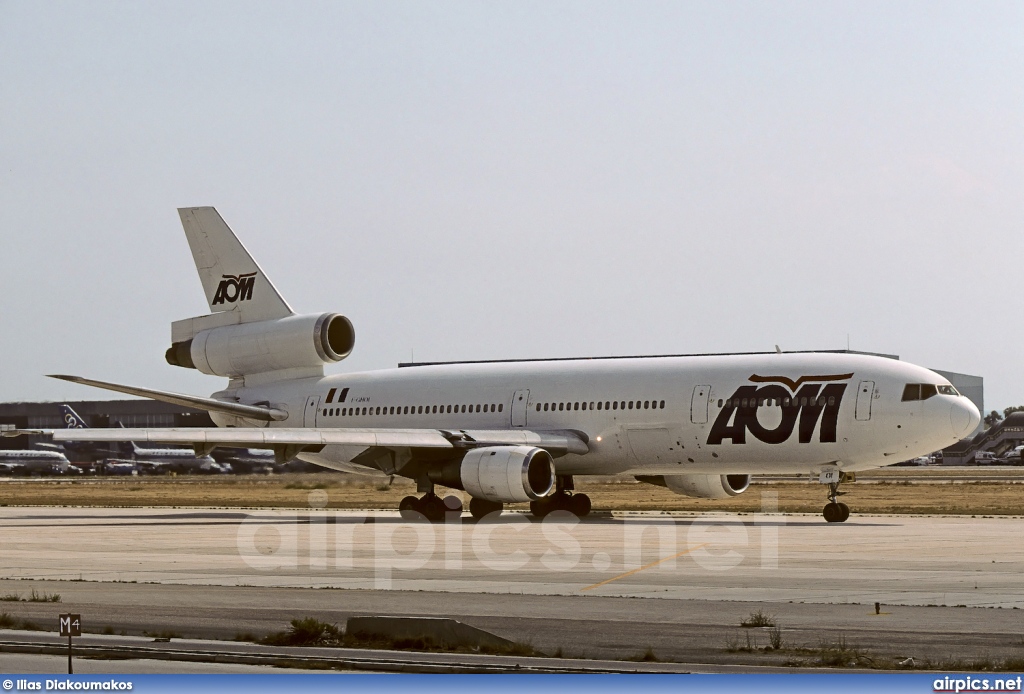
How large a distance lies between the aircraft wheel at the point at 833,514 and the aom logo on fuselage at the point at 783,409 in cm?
174

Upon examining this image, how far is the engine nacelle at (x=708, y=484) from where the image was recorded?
3916 centimetres

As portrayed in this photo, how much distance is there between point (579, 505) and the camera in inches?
1529

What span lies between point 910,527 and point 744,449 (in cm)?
565

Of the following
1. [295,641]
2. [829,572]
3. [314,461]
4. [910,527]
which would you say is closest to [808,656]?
[295,641]

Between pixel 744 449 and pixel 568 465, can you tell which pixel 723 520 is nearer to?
pixel 744 449

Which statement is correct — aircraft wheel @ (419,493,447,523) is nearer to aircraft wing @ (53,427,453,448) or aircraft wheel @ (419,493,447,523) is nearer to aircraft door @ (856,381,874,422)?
aircraft wing @ (53,427,453,448)

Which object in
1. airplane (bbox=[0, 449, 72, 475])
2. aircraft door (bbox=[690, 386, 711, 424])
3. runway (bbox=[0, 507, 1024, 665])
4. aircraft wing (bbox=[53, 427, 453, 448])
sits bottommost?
runway (bbox=[0, 507, 1024, 665])

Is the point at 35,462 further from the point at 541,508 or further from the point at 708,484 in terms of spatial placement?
the point at 708,484

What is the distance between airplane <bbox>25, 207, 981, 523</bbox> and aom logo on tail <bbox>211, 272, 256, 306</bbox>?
0.05m

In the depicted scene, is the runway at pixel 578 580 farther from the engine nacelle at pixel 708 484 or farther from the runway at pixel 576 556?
the engine nacelle at pixel 708 484

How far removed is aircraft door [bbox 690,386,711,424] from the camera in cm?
3581

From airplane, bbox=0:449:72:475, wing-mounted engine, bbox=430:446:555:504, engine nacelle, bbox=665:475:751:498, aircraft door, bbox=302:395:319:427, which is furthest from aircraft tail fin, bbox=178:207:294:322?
airplane, bbox=0:449:72:475

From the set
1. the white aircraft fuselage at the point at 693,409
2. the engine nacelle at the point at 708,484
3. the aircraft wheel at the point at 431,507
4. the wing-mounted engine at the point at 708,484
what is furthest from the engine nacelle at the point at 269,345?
the engine nacelle at the point at 708,484

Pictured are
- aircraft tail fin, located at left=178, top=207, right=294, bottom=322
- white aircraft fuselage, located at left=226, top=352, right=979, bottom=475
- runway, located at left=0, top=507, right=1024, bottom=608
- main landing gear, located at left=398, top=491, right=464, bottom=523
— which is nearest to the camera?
runway, located at left=0, top=507, right=1024, bottom=608
